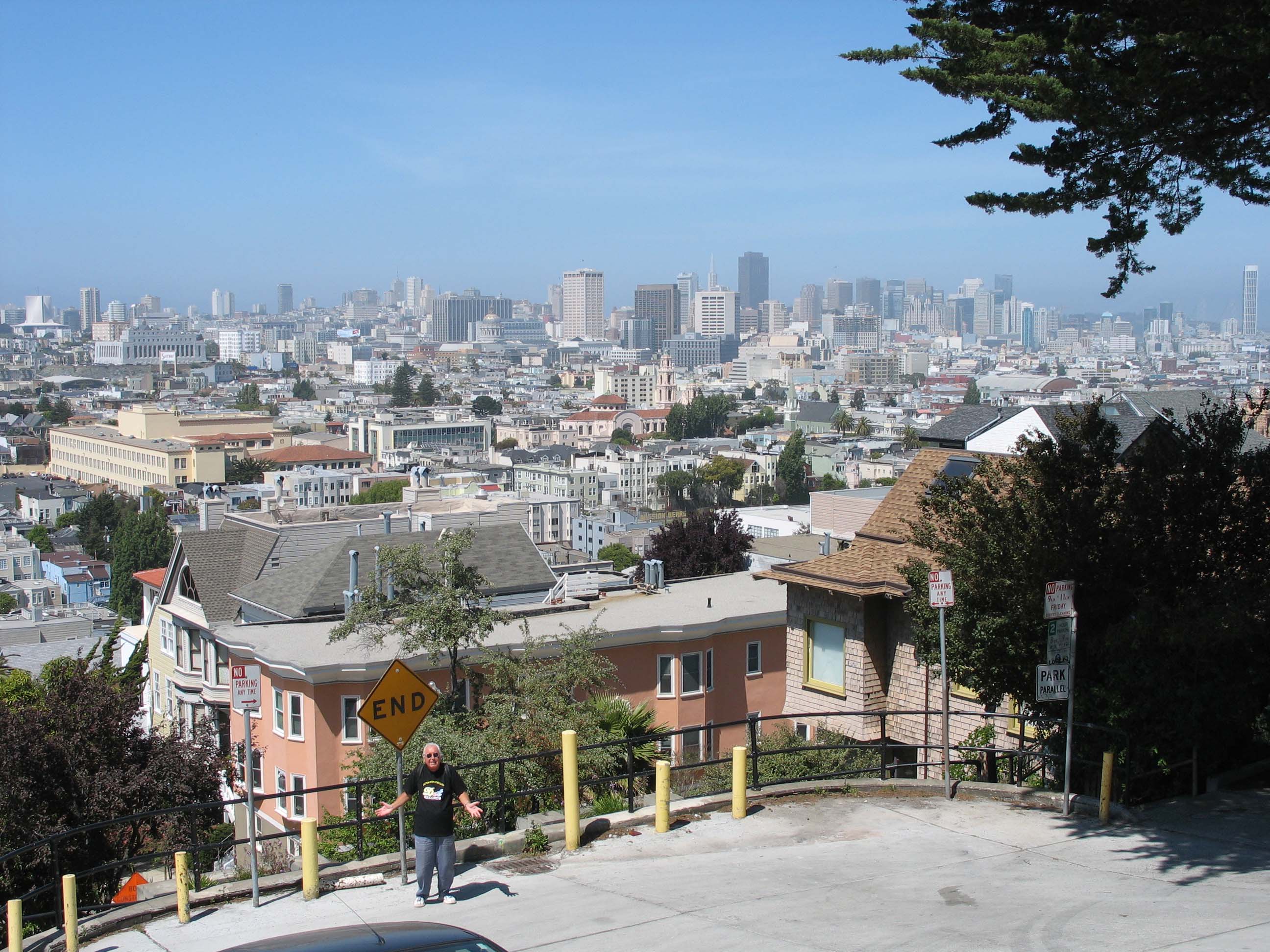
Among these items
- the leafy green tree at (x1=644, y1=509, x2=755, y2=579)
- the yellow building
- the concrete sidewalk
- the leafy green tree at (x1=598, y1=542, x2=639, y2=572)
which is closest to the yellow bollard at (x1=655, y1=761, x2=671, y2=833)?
the concrete sidewalk

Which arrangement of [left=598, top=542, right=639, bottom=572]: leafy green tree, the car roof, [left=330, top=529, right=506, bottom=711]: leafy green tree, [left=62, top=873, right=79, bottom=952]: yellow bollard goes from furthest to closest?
[left=598, top=542, right=639, bottom=572]: leafy green tree → [left=330, top=529, right=506, bottom=711]: leafy green tree → [left=62, top=873, right=79, bottom=952]: yellow bollard → the car roof

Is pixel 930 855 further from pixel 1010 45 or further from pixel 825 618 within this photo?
pixel 825 618

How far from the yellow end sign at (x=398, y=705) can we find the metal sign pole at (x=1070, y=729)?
5.06 m

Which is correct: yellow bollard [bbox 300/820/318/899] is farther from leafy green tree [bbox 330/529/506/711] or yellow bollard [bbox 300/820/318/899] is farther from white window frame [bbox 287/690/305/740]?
white window frame [bbox 287/690/305/740]

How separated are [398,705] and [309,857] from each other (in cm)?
123

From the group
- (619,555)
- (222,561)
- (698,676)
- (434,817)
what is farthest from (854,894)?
(619,555)

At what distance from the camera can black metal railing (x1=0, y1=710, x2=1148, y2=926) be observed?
10180mm

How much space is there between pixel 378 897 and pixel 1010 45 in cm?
758

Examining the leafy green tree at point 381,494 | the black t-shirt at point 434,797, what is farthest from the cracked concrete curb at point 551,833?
the leafy green tree at point 381,494

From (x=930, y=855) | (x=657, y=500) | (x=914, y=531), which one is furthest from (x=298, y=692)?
(x=657, y=500)

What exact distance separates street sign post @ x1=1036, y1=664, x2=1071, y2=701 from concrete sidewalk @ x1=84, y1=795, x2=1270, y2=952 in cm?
114

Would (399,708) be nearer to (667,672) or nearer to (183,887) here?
(183,887)

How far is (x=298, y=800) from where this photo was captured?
75.1 ft

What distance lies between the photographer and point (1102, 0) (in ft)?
32.8
